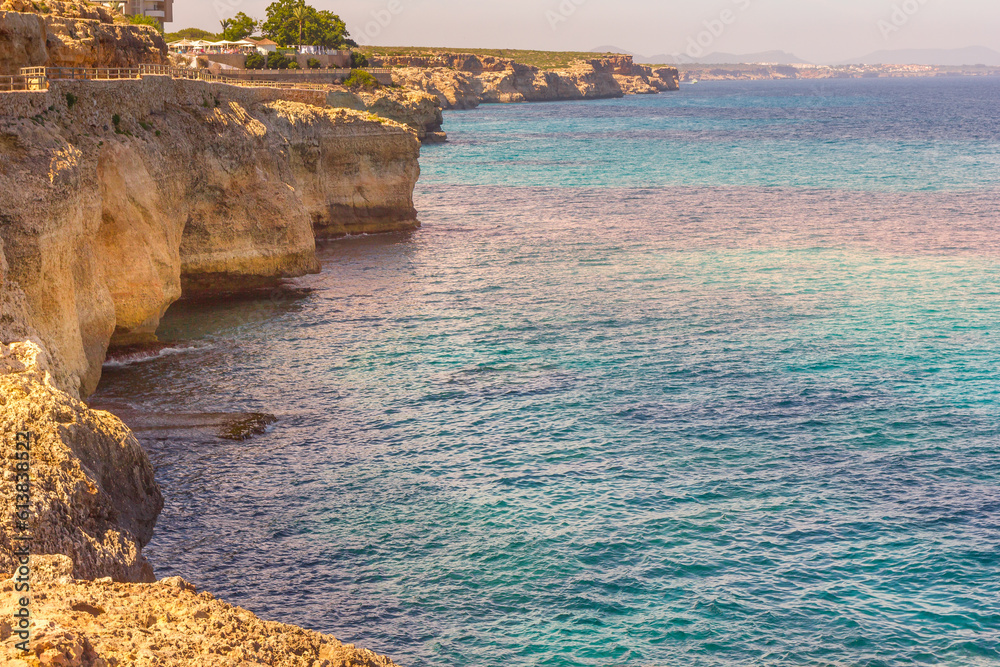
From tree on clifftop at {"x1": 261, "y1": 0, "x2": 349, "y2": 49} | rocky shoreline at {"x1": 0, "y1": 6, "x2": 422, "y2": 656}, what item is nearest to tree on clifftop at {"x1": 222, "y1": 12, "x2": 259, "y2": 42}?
tree on clifftop at {"x1": 261, "y1": 0, "x2": 349, "y2": 49}

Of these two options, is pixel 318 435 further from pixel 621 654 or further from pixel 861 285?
pixel 861 285

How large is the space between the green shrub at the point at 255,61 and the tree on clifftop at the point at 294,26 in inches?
1541

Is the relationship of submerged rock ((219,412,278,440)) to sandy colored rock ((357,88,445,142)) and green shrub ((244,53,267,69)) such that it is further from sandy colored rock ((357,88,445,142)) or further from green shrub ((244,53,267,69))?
sandy colored rock ((357,88,445,142))

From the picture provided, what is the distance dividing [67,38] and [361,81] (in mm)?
80061

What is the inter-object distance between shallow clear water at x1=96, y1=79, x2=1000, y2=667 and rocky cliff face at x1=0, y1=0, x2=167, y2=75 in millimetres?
11376

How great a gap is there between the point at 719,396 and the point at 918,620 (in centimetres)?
1330

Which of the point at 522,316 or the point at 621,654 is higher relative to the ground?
the point at 522,316

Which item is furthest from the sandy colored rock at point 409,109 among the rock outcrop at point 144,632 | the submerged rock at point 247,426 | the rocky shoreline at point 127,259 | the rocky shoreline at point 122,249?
the rock outcrop at point 144,632

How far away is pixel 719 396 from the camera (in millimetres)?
33000

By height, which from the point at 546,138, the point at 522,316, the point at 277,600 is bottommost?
the point at 277,600

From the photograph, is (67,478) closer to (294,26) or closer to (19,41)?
(19,41)

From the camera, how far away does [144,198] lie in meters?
37.0

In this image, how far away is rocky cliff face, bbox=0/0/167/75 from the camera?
32844 millimetres

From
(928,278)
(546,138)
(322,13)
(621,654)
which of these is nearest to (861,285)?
(928,278)
